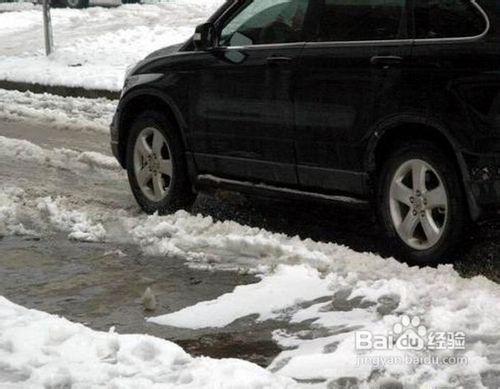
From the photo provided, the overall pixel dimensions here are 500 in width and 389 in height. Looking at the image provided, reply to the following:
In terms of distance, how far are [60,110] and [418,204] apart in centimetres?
851

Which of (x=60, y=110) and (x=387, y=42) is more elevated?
(x=387, y=42)

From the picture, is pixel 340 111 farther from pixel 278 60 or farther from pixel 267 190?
pixel 267 190

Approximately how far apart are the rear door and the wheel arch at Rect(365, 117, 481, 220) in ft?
0.23

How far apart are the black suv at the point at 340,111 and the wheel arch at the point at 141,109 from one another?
2 cm

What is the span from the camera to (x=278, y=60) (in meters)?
6.18

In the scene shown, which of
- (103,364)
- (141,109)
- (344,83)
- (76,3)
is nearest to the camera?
(103,364)

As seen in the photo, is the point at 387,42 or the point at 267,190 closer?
the point at 387,42

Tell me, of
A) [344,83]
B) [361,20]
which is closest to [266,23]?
[361,20]

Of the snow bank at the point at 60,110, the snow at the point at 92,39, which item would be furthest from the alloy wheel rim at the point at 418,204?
the snow at the point at 92,39

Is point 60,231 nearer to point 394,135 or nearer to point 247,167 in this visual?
point 247,167

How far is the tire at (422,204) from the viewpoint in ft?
17.5

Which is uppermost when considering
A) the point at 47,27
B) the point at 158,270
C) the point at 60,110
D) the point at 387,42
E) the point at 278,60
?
the point at 387,42

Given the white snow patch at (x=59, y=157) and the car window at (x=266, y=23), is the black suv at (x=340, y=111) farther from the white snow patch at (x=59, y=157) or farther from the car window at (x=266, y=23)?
the white snow patch at (x=59, y=157)

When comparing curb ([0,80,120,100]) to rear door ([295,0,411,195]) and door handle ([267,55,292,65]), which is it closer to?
door handle ([267,55,292,65])
